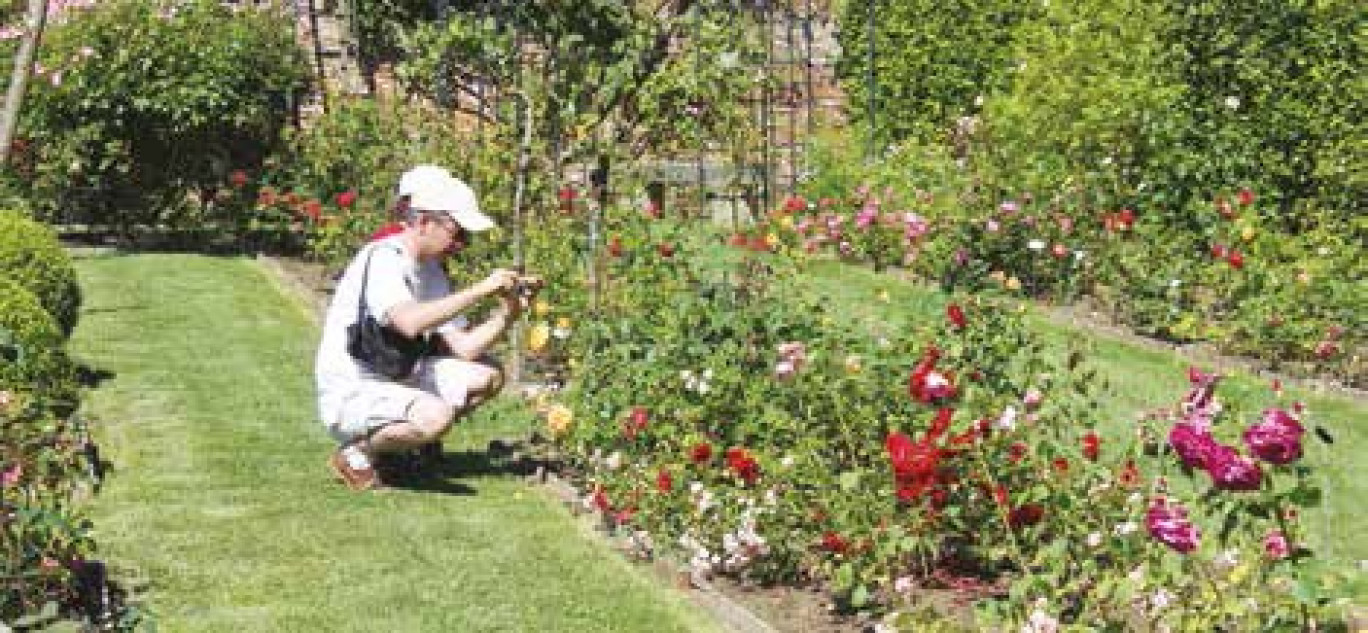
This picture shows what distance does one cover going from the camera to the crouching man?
6.16 meters

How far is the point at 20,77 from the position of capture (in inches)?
359

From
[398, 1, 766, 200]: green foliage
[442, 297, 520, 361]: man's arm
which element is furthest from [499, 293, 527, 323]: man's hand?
[398, 1, 766, 200]: green foliage

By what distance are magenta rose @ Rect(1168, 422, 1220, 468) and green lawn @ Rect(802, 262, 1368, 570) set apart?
24.9 inches

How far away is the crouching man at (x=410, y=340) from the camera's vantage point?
6.16 meters

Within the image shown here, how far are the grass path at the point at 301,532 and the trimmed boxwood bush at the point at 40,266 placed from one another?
38 cm

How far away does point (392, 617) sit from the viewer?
496 centimetres

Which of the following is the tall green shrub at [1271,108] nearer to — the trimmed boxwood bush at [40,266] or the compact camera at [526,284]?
the compact camera at [526,284]

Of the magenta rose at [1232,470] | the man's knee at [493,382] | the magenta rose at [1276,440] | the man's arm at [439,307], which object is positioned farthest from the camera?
the man's knee at [493,382]

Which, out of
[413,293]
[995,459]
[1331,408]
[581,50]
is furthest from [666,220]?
[995,459]

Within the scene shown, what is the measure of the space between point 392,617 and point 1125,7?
7.56 metres

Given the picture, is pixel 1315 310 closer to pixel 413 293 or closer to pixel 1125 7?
pixel 1125 7

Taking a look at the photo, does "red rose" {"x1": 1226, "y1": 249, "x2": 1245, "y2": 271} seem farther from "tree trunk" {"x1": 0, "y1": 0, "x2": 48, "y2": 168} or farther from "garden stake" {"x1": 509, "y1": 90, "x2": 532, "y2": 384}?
"tree trunk" {"x1": 0, "y1": 0, "x2": 48, "y2": 168}

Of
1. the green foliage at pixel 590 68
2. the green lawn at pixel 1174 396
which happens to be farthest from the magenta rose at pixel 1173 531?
the green foliage at pixel 590 68

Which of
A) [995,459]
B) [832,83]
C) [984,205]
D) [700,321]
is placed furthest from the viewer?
[832,83]
